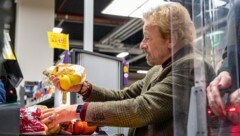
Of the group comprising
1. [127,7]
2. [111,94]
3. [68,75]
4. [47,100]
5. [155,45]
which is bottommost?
[47,100]

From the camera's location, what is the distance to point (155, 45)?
1.71 meters

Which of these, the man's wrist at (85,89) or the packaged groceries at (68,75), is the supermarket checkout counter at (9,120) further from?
the man's wrist at (85,89)

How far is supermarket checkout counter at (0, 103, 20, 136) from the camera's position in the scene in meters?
1.50

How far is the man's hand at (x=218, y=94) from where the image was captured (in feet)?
3.88

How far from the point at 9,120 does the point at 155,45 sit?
2.42 feet

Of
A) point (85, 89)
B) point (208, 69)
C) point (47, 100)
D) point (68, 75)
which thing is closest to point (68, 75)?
point (68, 75)

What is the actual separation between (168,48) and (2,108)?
0.79 m

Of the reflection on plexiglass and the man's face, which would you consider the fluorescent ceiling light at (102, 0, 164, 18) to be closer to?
the man's face

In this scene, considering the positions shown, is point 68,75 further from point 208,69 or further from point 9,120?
point 208,69

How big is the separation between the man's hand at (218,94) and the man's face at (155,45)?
0.52 metres

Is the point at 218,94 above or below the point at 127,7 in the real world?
below

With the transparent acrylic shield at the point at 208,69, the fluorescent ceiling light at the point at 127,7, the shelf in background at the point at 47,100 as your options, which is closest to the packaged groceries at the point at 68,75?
the transparent acrylic shield at the point at 208,69

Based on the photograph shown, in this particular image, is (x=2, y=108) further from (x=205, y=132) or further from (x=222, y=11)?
(x=222, y=11)

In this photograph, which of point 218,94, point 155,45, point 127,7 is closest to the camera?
point 218,94
